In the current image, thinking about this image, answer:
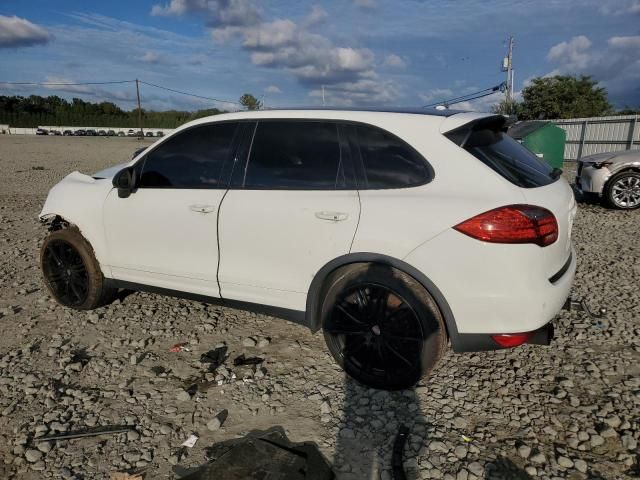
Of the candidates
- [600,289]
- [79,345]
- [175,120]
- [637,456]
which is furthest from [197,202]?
[175,120]

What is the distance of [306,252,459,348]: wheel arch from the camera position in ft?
8.92

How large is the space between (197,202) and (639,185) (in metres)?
9.23

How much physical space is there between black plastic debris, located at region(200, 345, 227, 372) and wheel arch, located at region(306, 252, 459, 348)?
2.76 feet

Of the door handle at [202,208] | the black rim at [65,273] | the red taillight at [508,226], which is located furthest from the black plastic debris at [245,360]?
the red taillight at [508,226]

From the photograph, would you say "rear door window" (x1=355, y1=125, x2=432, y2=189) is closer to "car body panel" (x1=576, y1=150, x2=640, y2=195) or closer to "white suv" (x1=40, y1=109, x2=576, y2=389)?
"white suv" (x1=40, y1=109, x2=576, y2=389)

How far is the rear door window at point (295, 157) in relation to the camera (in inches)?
121

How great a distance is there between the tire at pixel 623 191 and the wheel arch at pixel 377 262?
→ 27.1 feet

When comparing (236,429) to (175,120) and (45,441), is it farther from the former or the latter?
(175,120)

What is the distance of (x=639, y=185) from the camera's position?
360 inches

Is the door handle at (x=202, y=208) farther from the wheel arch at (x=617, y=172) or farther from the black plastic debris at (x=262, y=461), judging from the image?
the wheel arch at (x=617, y=172)

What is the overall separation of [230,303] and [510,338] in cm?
195

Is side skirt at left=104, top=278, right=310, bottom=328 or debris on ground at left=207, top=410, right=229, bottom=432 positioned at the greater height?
side skirt at left=104, top=278, right=310, bottom=328

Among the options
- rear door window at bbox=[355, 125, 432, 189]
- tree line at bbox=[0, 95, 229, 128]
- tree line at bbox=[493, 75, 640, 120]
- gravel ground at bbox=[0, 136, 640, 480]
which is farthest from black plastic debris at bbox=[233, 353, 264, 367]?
tree line at bbox=[0, 95, 229, 128]

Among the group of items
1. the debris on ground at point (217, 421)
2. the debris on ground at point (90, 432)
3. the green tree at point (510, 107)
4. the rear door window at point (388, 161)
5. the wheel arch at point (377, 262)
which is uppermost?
the green tree at point (510, 107)
